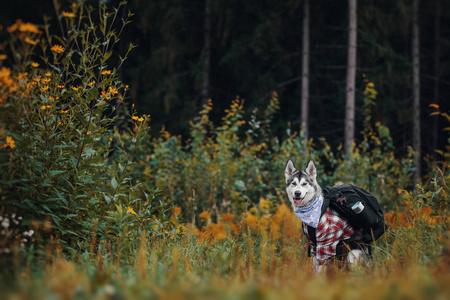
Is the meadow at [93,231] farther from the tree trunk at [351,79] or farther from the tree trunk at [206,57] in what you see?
the tree trunk at [206,57]

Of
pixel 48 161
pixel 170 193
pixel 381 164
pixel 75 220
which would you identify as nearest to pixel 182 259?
pixel 75 220

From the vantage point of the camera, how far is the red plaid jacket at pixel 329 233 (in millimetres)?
4066

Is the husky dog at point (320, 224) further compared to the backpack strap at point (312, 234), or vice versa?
the backpack strap at point (312, 234)

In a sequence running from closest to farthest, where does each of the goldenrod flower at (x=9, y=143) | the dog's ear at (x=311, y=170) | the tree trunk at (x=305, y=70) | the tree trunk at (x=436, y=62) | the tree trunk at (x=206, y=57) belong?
1. the goldenrod flower at (x=9, y=143)
2. the dog's ear at (x=311, y=170)
3. the tree trunk at (x=305, y=70)
4. the tree trunk at (x=206, y=57)
5. the tree trunk at (x=436, y=62)

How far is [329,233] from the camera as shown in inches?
163

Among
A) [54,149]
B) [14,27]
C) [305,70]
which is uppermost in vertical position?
[305,70]

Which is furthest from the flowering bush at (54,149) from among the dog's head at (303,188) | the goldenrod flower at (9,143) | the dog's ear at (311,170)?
the dog's ear at (311,170)

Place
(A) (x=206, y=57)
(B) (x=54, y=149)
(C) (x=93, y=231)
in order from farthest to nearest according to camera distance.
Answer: (A) (x=206, y=57), (C) (x=93, y=231), (B) (x=54, y=149)

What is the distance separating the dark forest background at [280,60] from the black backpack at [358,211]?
405 inches

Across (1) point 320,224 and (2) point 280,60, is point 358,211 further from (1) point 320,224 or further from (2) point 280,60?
(2) point 280,60

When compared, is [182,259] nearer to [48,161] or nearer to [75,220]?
[75,220]

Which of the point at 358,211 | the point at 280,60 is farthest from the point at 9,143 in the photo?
the point at 280,60

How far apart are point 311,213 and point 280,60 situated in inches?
449

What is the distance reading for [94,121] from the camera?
3926 millimetres
